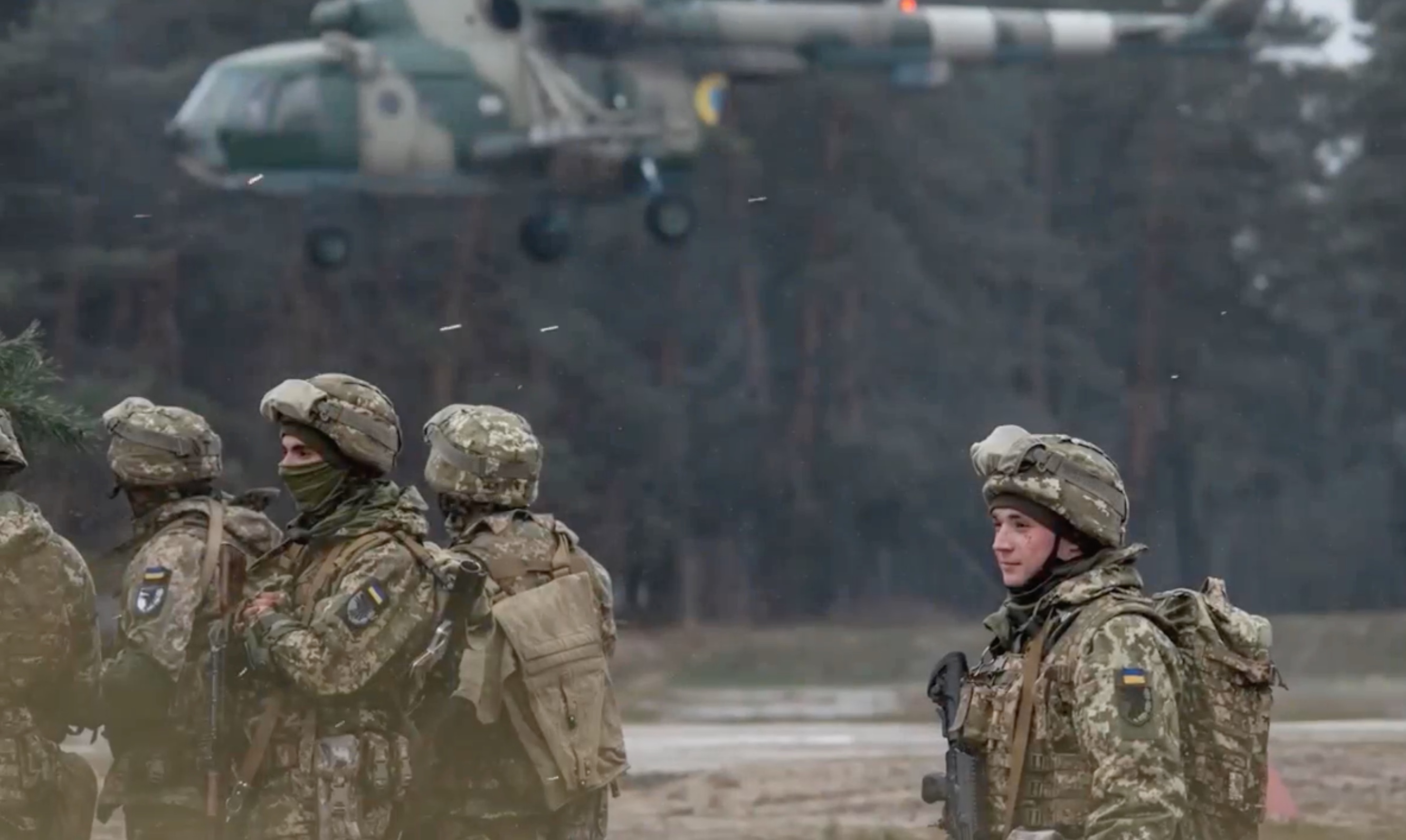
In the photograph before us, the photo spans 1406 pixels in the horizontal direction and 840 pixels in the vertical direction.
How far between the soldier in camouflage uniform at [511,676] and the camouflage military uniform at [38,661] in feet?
3.32

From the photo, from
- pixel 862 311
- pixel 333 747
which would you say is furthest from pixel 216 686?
pixel 862 311

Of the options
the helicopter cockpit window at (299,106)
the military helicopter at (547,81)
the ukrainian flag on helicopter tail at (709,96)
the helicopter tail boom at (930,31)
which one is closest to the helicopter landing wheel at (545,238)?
the military helicopter at (547,81)

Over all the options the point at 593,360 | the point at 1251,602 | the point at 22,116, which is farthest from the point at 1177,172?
the point at 22,116

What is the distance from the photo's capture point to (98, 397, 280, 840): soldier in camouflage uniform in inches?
247

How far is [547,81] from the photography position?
105 ft

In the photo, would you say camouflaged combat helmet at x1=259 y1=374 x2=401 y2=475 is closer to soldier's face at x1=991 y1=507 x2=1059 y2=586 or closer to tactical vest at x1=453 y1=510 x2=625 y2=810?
tactical vest at x1=453 y1=510 x2=625 y2=810

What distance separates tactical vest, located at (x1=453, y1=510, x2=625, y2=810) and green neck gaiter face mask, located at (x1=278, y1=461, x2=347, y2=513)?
43 centimetres

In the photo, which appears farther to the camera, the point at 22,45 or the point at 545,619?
the point at 22,45

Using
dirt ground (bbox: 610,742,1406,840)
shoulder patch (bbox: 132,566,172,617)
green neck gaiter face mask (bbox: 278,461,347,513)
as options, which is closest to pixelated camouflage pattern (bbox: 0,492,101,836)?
shoulder patch (bbox: 132,566,172,617)

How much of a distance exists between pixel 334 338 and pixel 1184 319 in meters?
13.7

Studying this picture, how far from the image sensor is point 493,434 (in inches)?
258

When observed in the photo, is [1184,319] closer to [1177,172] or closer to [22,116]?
[1177,172]

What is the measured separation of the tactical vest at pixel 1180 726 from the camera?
476cm

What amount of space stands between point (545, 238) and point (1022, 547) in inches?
1141
